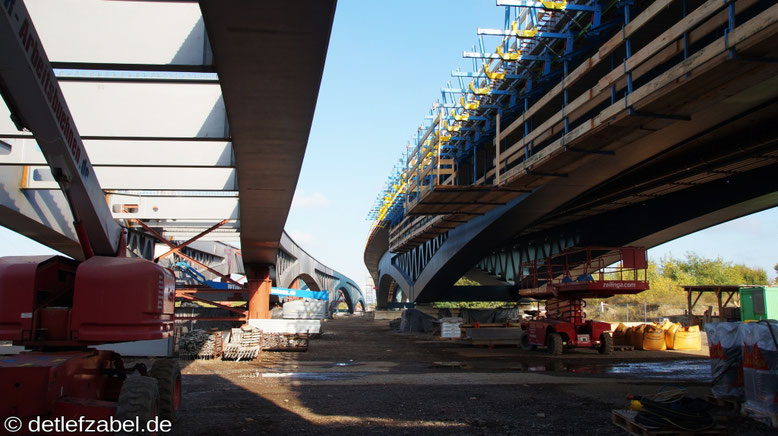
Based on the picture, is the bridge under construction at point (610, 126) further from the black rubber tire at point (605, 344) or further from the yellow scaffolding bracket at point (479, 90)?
the black rubber tire at point (605, 344)

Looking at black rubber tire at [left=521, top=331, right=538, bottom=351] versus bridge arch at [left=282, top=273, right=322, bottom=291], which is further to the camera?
bridge arch at [left=282, top=273, right=322, bottom=291]

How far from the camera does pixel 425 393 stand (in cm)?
1238

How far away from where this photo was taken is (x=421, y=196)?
2286 cm

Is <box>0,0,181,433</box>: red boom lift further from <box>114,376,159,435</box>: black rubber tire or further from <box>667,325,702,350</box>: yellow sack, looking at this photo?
<box>667,325,702,350</box>: yellow sack

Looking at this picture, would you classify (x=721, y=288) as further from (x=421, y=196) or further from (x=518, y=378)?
(x=518, y=378)

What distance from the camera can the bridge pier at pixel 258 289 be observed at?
1029 inches

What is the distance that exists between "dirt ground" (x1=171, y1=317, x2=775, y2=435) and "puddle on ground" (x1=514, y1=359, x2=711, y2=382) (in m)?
0.03

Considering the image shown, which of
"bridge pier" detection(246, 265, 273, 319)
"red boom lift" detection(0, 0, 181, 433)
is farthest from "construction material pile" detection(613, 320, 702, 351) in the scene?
"red boom lift" detection(0, 0, 181, 433)

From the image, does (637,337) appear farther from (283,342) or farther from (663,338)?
(283,342)

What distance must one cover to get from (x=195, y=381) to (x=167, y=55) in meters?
8.49

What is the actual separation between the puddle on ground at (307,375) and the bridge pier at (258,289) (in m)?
10.1

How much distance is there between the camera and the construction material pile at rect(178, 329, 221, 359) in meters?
19.8

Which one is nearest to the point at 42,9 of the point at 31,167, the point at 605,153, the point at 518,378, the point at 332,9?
the point at 332,9

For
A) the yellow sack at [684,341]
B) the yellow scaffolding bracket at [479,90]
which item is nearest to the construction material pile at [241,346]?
the yellow scaffolding bracket at [479,90]
